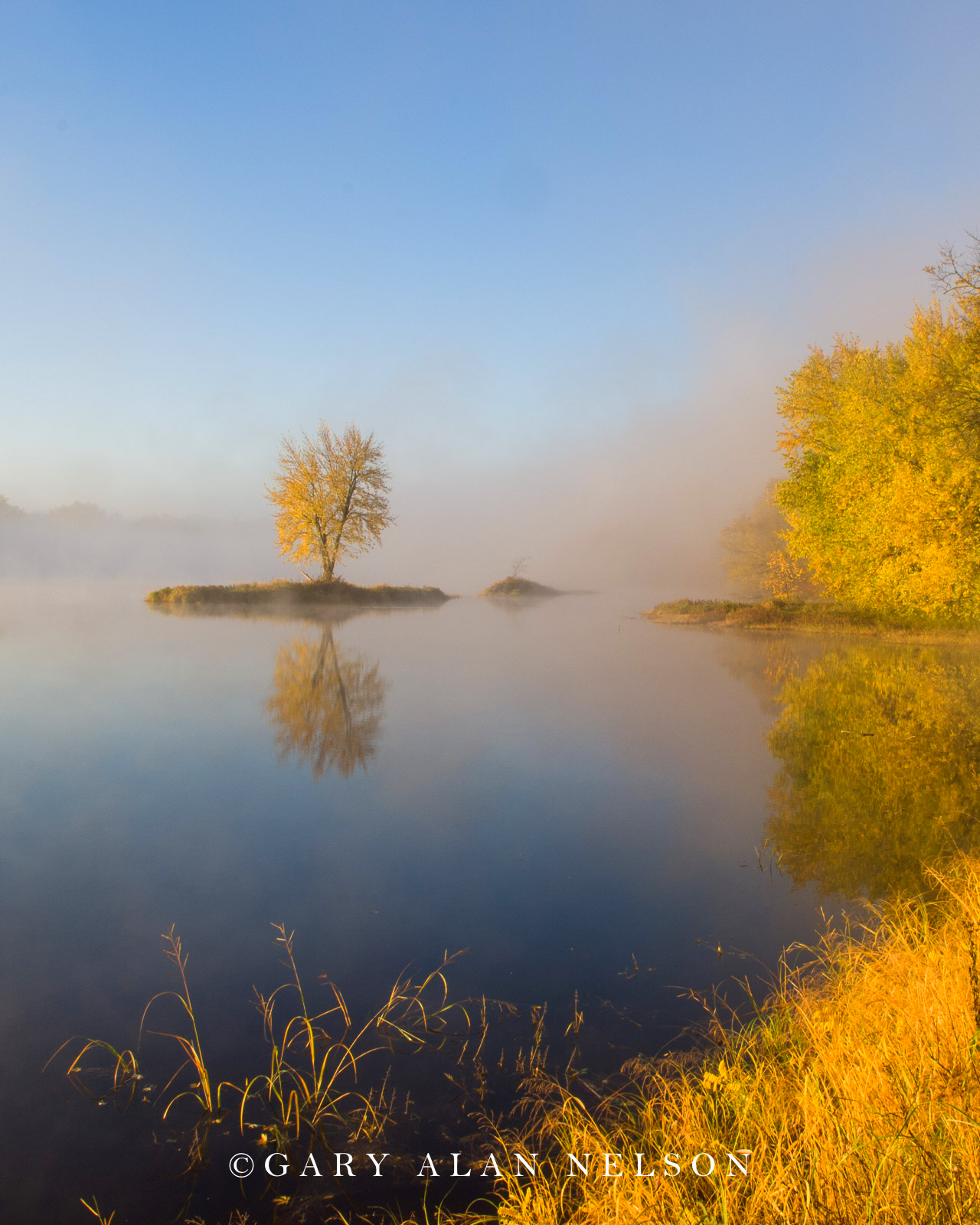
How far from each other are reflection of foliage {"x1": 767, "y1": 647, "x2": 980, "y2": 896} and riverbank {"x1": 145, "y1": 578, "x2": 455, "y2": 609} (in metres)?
28.4

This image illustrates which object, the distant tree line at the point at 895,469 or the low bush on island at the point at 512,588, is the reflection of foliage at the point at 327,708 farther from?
the low bush on island at the point at 512,588

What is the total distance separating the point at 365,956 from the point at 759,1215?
238cm

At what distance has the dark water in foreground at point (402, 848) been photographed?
10.1ft

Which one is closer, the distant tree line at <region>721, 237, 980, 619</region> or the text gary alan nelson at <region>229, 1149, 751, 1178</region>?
the text gary alan nelson at <region>229, 1149, 751, 1178</region>

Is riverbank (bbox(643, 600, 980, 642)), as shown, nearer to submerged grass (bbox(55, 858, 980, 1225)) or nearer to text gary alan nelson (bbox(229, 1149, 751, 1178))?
submerged grass (bbox(55, 858, 980, 1225))

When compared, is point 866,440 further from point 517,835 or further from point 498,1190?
point 498,1190

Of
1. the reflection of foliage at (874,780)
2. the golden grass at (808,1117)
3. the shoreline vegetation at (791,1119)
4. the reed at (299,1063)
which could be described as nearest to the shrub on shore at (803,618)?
the reflection of foliage at (874,780)

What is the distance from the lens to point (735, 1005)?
3.45 m

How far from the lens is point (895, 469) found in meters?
19.9

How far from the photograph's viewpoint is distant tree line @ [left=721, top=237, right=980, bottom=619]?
1695cm

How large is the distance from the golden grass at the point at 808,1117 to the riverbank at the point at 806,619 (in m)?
22.6

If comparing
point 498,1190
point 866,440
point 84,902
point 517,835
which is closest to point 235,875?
point 84,902

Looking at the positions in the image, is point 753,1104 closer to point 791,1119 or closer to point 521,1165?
point 791,1119

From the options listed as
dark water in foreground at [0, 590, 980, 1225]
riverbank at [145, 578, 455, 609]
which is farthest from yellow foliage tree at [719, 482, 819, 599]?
dark water in foreground at [0, 590, 980, 1225]
